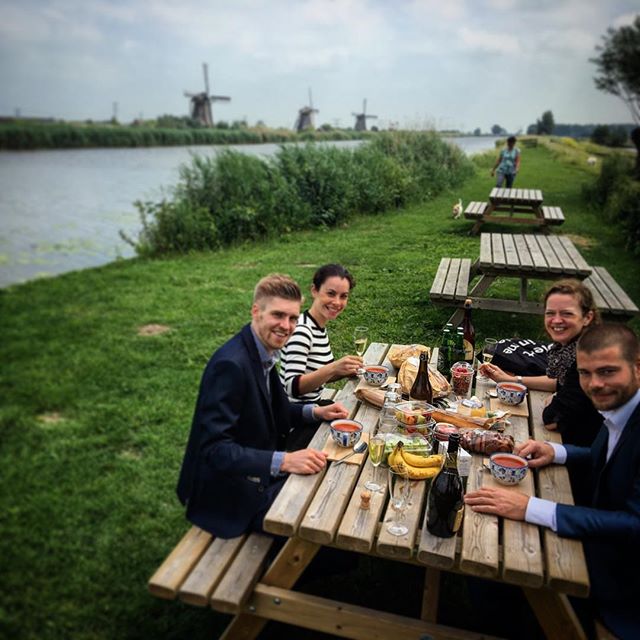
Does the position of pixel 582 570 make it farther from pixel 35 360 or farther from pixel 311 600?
pixel 35 360

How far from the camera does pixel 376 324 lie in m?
6.61

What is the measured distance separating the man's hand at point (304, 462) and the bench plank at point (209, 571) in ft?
1.25

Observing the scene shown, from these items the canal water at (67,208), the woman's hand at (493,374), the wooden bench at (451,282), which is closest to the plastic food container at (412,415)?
the woman's hand at (493,374)

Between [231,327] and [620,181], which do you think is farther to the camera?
[620,181]

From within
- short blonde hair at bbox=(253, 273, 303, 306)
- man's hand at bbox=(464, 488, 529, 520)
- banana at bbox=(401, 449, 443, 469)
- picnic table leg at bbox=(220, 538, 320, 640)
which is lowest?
picnic table leg at bbox=(220, 538, 320, 640)

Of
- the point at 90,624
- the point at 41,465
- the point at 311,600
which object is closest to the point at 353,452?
the point at 311,600

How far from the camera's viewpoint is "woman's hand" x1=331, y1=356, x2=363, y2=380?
3.19 meters

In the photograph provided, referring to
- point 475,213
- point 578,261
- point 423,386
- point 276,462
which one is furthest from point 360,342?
point 475,213

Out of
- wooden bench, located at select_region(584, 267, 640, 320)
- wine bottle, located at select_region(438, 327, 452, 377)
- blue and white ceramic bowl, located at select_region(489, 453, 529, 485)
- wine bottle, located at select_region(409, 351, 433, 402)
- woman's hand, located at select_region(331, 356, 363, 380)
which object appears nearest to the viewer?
blue and white ceramic bowl, located at select_region(489, 453, 529, 485)

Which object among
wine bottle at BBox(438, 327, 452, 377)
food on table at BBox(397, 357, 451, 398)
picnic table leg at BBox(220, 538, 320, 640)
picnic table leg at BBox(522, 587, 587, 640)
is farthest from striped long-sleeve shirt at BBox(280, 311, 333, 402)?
picnic table leg at BBox(522, 587, 587, 640)

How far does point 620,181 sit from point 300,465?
14751mm

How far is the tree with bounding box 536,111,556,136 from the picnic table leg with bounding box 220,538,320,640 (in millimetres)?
80576

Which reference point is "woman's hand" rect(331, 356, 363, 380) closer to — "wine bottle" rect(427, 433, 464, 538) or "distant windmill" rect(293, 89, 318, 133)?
"wine bottle" rect(427, 433, 464, 538)

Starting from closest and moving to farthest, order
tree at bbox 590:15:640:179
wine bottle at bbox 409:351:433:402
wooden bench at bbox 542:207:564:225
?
wine bottle at bbox 409:351:433:402 → wooden bench at bbox 542:207:564:225 → tree at bbox 590:15:640:179
